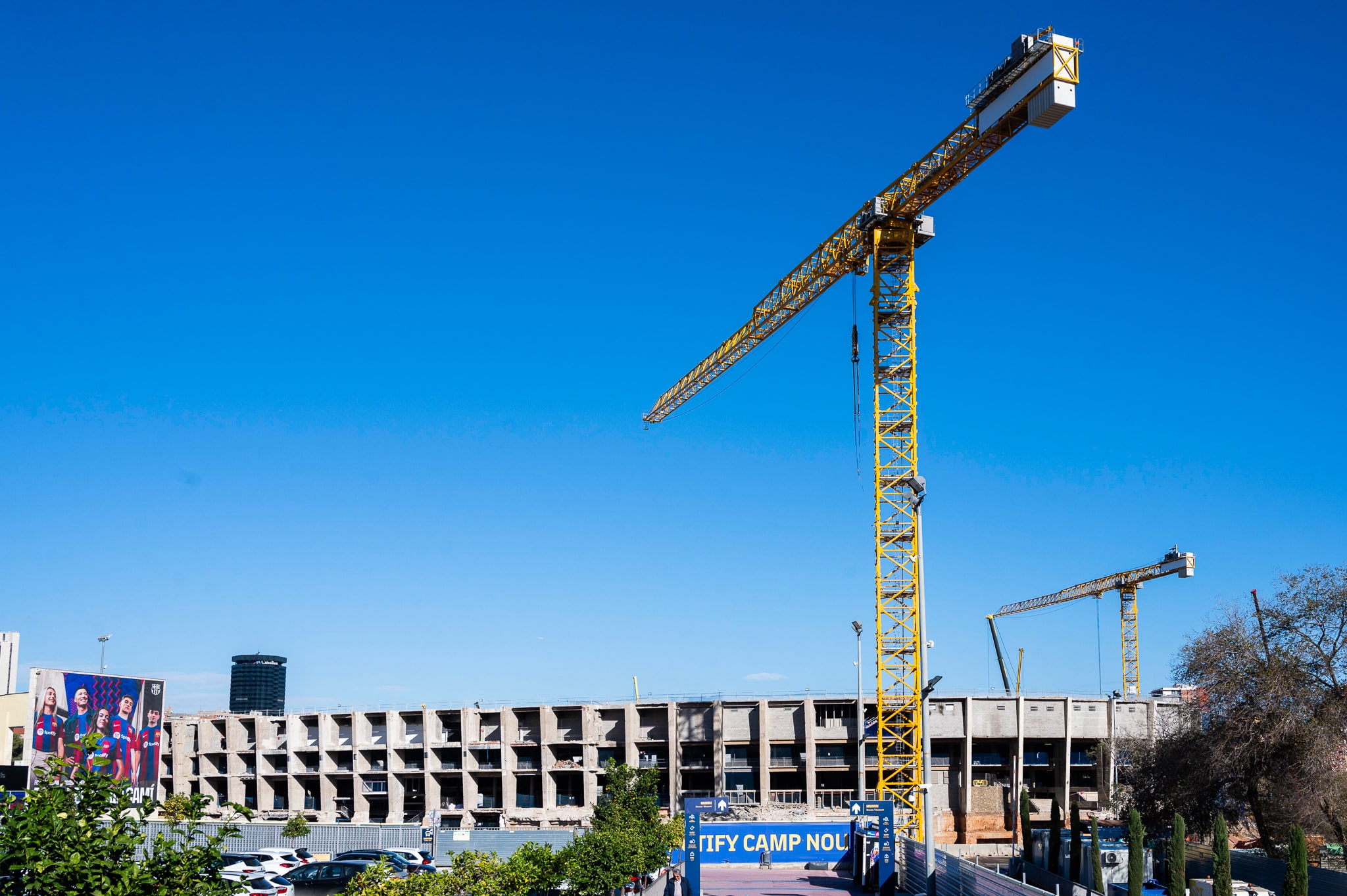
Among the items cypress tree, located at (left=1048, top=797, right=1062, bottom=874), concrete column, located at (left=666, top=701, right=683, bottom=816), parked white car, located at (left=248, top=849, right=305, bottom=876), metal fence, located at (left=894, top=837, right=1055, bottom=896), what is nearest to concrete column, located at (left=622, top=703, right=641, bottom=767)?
concrete column, located at (left=666, top=701, right=683, bottom=816)

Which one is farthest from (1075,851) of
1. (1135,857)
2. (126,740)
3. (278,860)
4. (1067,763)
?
(126,740)

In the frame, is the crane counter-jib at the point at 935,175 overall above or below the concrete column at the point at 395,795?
above

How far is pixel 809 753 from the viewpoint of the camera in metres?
81.4

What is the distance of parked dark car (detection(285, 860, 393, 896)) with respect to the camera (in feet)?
126

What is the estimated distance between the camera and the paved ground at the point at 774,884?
3164 centimetres

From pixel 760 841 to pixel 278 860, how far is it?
30657 millimetres

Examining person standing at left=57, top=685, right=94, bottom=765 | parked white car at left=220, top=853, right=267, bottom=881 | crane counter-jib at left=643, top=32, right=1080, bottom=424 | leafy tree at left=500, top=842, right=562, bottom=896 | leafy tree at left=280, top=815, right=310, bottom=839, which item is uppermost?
crane counter-jib at left=643, top=32, right=1080, bottom=424

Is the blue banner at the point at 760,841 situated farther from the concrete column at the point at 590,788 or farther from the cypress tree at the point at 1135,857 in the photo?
the concrete column at the point at 590,788

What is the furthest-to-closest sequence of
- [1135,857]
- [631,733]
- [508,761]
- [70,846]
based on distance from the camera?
[508,761] → [631,733] → [1135,857] → [70,846]

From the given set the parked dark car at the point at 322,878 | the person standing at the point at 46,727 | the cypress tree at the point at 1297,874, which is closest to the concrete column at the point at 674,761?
the person standing at the point at 46,727

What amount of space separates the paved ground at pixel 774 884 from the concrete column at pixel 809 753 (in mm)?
37154

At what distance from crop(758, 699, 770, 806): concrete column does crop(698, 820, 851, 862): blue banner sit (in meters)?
58.0

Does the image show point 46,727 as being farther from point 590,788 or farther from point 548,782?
point 590,788

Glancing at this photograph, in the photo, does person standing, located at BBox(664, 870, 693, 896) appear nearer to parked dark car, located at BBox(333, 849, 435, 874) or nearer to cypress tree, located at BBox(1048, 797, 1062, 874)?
parked dark car, located at BBox(333, 849, 435, 874)
